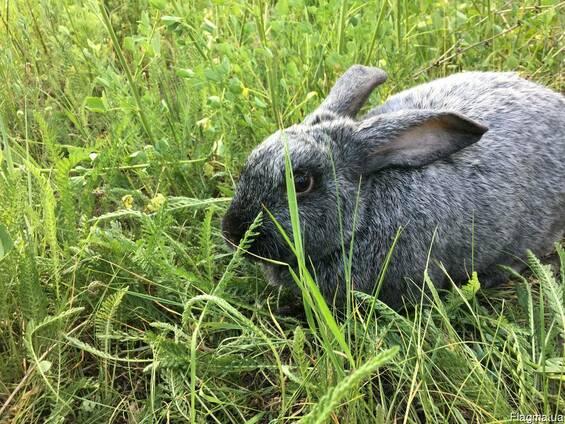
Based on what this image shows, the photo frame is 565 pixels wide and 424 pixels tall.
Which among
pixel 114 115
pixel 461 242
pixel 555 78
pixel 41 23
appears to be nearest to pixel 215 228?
pixel 114 115

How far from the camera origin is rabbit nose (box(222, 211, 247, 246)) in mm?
2936

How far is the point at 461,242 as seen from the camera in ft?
10.5

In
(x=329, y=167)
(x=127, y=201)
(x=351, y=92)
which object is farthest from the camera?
(x=351, y=92)

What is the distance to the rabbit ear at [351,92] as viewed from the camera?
136 inches

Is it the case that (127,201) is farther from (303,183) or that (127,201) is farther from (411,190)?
(411,190)

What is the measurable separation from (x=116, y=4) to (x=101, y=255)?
308 centimetres

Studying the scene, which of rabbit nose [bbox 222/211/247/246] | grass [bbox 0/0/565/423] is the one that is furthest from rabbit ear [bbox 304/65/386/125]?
rabbit nose [bbox 222/211/247/246]

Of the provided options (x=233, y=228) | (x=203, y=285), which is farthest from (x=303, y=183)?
(x=203, y=285)

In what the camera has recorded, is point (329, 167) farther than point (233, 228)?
Yes

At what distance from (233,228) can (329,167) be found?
0.58 meters

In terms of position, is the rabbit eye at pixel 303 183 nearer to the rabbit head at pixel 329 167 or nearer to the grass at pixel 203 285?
the rabbit head at pixel 329 167

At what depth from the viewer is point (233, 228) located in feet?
9.67

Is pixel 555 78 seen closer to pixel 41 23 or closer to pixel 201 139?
pixel 201 139

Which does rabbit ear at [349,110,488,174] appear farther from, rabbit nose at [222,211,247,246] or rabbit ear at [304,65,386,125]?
rabbit nose at [222,211,247,246]
